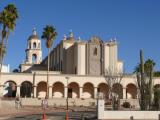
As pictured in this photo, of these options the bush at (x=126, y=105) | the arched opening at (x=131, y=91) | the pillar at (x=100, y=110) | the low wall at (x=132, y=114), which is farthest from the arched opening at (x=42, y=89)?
the low wall at (x=132, y=114)

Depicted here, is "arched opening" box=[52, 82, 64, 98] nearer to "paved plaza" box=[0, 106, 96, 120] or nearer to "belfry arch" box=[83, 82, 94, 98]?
"belfry arch" box=[83, 82, 94, 98]

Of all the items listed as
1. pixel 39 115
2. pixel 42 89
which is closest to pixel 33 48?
pixel 42 89

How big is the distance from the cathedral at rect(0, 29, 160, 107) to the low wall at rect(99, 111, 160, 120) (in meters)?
29.7

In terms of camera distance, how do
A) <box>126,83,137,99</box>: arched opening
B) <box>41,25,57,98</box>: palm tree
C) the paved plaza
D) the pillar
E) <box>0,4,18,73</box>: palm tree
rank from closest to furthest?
the pillar → the paved plaza → <box>0,4,18,73</box>: palm tree → <box>41,25,57,98</box>: palm tree → <box>126,83,137,99</box>: arched opening

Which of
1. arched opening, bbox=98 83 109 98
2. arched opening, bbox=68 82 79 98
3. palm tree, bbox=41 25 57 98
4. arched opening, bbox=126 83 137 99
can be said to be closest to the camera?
palm tree, bbox=41 25 57 98

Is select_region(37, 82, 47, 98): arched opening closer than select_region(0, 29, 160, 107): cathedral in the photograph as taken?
No

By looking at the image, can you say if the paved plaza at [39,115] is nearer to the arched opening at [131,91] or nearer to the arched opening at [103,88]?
the arched opening at [103,88]

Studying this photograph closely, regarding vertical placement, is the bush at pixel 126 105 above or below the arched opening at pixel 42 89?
below

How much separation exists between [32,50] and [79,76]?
36.0 m

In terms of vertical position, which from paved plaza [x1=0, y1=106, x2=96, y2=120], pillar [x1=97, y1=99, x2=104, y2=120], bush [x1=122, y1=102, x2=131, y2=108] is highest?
pillar [x1=97, y1=99, x2=104, y2=120]

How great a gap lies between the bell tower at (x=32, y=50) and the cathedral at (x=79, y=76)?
1532cm

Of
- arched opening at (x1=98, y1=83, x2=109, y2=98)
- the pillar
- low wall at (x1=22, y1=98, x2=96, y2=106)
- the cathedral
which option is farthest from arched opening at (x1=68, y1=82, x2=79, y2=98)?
the pillar

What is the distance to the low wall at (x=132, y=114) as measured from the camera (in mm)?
38500

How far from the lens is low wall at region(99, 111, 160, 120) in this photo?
38500 mm
